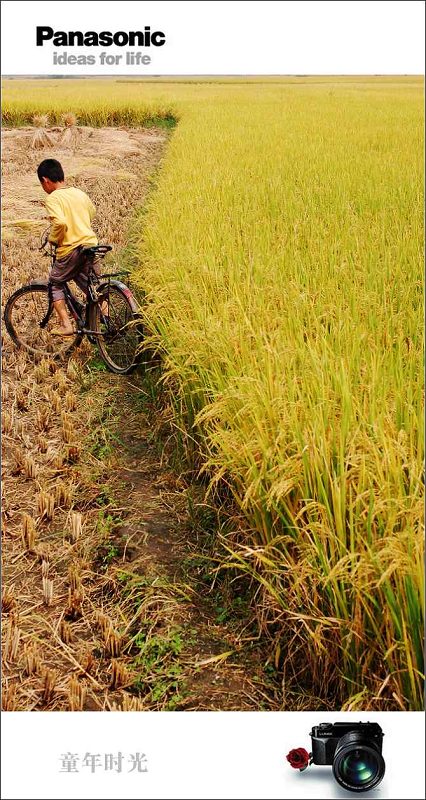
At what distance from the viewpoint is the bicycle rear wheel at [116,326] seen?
10.1 ft

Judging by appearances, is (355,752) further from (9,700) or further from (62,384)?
(62,384)

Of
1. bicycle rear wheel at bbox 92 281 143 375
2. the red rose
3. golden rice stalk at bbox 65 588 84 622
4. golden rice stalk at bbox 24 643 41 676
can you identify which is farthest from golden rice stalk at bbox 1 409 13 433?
the red rose

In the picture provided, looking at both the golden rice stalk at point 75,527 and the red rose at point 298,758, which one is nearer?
the red rose at point 298,758

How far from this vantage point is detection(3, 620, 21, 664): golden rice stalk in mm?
1867

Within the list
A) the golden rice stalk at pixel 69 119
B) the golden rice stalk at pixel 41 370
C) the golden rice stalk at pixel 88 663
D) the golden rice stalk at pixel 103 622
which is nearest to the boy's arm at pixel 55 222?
the golden rice stalk at pixel 41 370

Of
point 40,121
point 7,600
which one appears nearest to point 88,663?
point 7,600

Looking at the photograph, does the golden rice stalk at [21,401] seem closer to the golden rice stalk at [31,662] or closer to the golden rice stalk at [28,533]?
the golden rice stalk at [28,533]

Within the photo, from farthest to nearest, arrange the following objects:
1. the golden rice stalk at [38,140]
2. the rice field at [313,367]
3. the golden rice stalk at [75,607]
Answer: the golden rice stalk at [38,140], the golden rice stalk at [75,607], the rice field at [313,367]

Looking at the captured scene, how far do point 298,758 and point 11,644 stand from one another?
816mm

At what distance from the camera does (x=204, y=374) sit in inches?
101

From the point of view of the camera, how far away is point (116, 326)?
312 centimetres

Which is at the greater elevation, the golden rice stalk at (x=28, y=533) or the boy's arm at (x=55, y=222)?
the boy's arm at (x=55, y=222)

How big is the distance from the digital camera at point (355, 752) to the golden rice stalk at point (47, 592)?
0.88 m

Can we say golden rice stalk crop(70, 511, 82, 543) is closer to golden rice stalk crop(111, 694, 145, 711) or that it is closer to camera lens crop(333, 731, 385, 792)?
golden rice stalk crop(111, 694, 145, 711)
